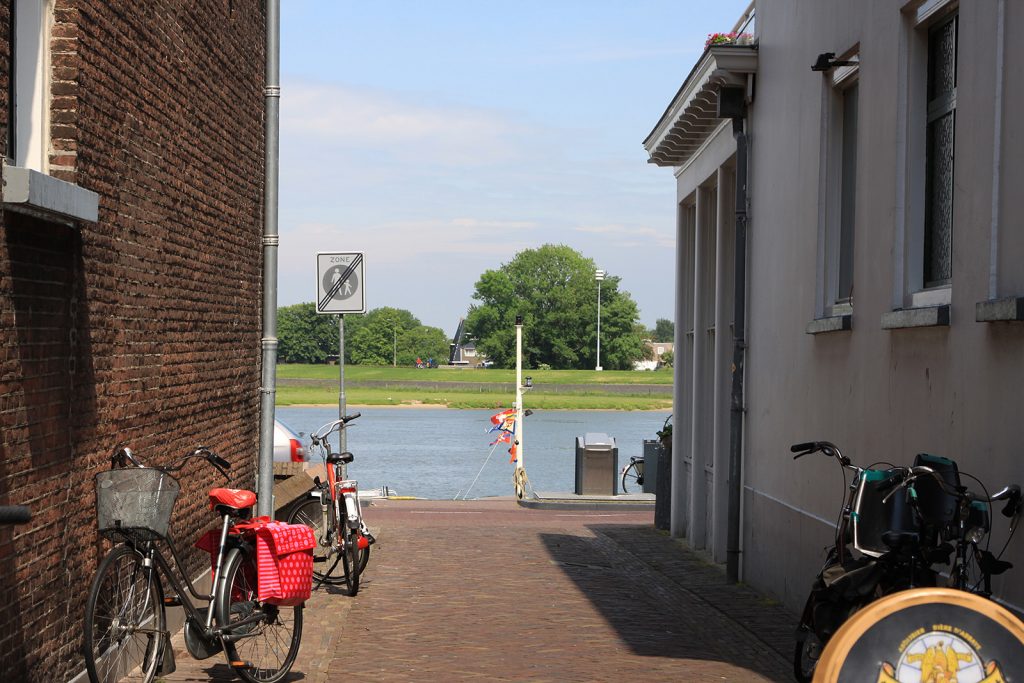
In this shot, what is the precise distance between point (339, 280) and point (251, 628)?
9.17 m

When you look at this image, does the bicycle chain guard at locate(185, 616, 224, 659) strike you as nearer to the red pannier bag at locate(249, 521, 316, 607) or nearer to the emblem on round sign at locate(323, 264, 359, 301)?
the red pannier bag at locate(249, 521, 316, 607)

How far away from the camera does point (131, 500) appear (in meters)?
6.62

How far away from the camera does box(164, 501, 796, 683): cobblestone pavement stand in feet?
27.3

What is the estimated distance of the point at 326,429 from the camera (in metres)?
13.8

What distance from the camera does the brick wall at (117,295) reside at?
6172 mm

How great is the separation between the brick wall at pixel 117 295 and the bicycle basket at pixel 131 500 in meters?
0.23

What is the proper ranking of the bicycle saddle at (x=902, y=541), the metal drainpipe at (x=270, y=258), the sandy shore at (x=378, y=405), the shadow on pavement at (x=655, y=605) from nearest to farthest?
the bicycle saddle at (x=902, y=541)
the shadow on pavement at (x=655, y=605)
the metal drainpipe at (x=270, y=258)
the sandy shore at (x=378, y=405)

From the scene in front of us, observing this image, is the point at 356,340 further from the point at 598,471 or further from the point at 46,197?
the point at 46,197

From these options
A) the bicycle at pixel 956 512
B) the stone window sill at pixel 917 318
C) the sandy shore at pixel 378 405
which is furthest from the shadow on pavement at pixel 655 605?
the sandy shore at pixel 378 405

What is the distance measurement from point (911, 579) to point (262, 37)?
27.0ft

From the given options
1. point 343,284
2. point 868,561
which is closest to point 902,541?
point 868,561

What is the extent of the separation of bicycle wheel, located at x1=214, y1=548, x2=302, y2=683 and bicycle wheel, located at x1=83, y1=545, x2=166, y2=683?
387 mm

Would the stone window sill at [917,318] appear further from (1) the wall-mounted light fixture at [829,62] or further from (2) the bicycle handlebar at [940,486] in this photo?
(1) the wall-mounted light fixture at [829,62]

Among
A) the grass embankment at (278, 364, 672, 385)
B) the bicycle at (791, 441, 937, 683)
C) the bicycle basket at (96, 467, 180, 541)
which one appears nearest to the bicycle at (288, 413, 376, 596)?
the bicycle basket at (96, 467, 180, 541)
